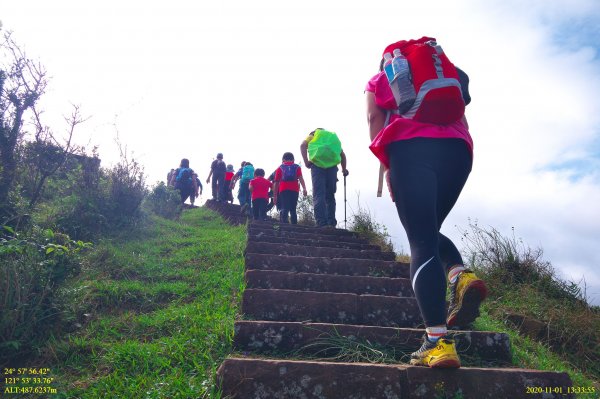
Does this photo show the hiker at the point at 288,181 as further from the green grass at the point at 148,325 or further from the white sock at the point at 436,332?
the white sock at the point at 436,332

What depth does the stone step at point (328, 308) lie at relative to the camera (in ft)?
10.5

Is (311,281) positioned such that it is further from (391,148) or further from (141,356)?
(391,148)

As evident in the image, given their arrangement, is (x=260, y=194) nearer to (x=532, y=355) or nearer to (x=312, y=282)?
(x=312, y=282)

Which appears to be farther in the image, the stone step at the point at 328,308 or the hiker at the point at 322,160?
the hiker at the point at 322,160

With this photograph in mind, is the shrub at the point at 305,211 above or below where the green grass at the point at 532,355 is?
above

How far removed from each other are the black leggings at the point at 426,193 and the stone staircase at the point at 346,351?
378 mm

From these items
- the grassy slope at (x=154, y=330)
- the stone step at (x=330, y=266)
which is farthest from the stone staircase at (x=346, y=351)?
the stone step at (x=330, y=266)

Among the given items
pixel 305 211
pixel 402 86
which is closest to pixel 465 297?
pixel 402 86

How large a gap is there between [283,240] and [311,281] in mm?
2350

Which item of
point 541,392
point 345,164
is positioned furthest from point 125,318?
point 345,164


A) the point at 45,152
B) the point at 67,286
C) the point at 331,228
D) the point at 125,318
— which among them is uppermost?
the point at 45,152

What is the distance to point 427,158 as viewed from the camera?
88.7 inches

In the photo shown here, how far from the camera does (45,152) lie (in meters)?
5.52

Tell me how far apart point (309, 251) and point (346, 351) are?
2779 millimetres
